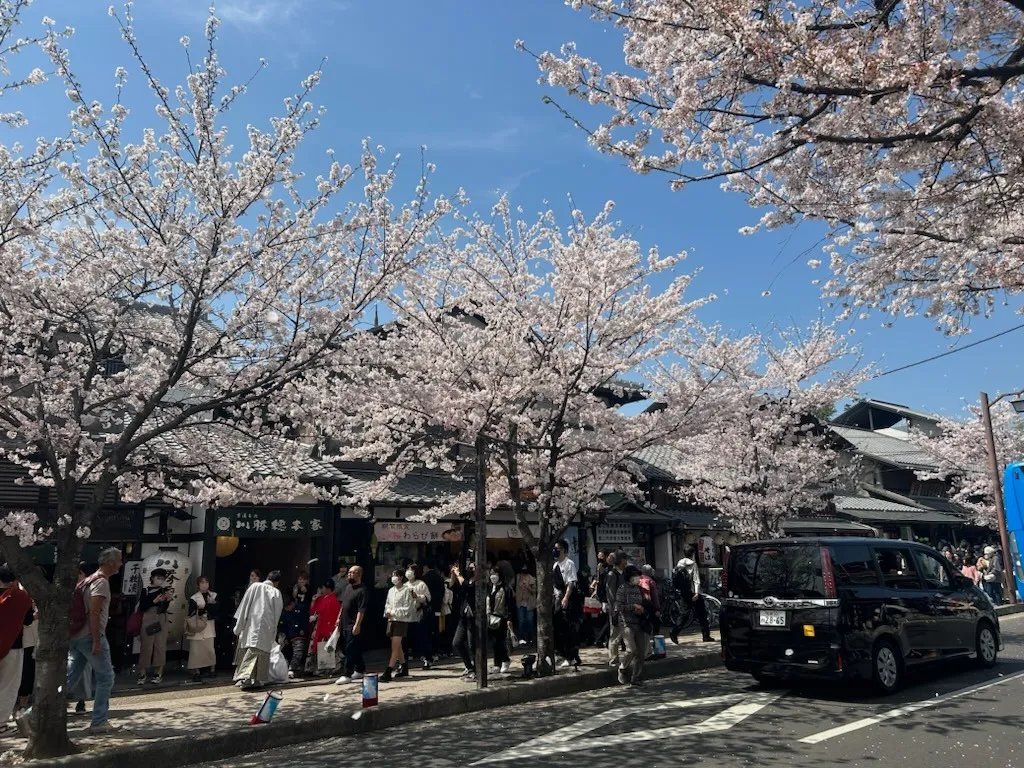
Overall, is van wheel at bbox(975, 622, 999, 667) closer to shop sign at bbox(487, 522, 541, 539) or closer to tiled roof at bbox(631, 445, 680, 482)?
shop sign at bbox(487, 522, 541, 539)

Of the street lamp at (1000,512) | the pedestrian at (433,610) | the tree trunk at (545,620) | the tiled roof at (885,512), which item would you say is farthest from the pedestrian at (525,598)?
the tiled roof at (885,512)

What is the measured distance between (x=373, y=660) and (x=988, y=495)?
29.1 metres

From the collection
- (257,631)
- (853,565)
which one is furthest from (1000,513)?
(257,631)

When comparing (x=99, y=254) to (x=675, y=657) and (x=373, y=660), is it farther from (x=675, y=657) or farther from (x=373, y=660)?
(x=675, y=657)

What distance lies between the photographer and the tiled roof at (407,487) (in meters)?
14.0

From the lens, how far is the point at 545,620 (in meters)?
11.0

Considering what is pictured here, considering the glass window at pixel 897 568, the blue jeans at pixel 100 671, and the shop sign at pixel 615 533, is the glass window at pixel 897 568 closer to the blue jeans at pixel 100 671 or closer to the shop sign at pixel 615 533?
the blue jeans at pixel 100 671

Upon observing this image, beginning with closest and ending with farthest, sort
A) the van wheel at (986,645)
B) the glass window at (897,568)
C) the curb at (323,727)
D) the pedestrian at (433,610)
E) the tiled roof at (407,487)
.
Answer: the curb at (323,727)
the glass window at (897,568)
the van wheel at (986,645)
the pedestrian at (433,610)
the tiled roof at (407,487)

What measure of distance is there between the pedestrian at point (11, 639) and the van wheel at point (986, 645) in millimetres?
12375

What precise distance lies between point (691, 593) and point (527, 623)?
3584mm

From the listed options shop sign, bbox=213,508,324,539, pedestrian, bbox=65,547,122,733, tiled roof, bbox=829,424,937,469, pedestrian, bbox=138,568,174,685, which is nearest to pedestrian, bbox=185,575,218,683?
pedestrian, bbox=138,568,174,685

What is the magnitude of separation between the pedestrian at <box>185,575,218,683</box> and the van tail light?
353 inches

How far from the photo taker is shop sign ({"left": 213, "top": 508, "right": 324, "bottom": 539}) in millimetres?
13188

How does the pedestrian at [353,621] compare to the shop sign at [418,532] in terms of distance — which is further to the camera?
the shop sign at [418,532]
